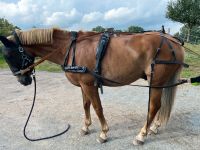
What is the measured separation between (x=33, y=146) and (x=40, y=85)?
20.4 ft

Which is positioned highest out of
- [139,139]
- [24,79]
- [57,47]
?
[57,47]

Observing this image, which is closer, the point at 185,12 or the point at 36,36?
the point at 36,36

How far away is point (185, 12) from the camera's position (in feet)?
103

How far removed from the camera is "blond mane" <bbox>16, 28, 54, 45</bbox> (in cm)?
513

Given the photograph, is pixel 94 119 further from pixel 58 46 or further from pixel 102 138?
pixel 58 46

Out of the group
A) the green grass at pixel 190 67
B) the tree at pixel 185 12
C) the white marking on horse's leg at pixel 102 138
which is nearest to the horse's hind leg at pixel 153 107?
the white marking on horse's leg at pixel 102 138

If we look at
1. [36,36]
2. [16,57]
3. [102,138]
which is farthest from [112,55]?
[16,57]

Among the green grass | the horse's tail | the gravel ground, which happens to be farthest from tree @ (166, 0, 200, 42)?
the horse's tail

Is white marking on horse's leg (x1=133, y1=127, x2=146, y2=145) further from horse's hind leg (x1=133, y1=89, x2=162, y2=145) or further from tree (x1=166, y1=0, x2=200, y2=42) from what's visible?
tree (x1=166, y1=0, x2=200, y2=42)

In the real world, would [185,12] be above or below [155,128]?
above

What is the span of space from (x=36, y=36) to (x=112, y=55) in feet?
4.35

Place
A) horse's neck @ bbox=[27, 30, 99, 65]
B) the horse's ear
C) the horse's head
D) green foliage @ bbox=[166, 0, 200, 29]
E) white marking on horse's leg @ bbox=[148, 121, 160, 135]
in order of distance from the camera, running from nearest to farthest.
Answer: the horse's ear
the horse's head
horse's neck @ bbox=[27, 30, 99, 65]
white marking on horse's leg @ bbox=[148, 121, 160, 135]
green foliage @ bbox=[166, 0, 200, 29]

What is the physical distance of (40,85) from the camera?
11367mm

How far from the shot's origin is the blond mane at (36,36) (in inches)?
202
